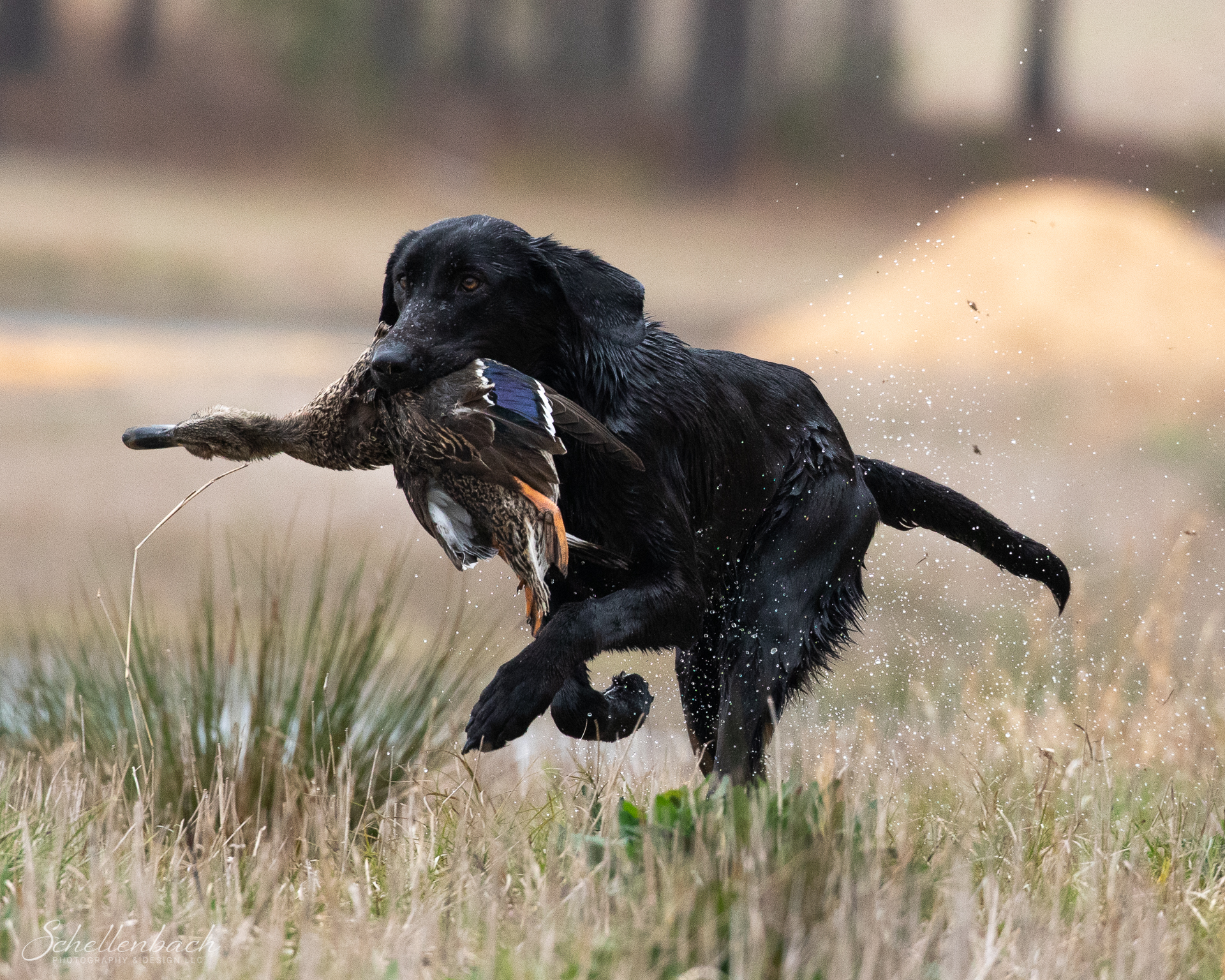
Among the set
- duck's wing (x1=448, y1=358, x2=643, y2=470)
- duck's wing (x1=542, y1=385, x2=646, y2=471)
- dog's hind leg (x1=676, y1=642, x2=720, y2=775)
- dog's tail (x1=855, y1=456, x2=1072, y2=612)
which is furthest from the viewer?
dog's tail (x1=855, y1=456, x2=1072, y2=612)

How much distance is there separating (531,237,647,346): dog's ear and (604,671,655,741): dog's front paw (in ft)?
3.15

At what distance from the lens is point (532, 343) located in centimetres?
351

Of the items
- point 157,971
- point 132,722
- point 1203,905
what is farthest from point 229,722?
point 1203,905

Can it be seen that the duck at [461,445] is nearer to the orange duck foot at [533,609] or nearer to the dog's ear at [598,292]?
the orange duck foot at [533,609]

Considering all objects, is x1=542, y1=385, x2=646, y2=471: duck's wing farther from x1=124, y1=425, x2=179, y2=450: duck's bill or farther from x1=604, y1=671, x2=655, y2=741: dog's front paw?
x1=124, y1=425, x2=179, y2=450: duck's bill

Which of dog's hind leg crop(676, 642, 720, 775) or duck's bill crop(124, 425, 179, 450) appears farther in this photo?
dog's hind leg crop(676, 642, 720, 775)

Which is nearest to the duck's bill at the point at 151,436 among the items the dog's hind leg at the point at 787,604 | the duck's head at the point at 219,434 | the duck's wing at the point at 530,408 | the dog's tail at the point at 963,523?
the duck's head at the point at 219,434

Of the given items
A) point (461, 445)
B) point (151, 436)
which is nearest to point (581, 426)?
point (461, 445)

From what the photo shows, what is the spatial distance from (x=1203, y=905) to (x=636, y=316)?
209 cm

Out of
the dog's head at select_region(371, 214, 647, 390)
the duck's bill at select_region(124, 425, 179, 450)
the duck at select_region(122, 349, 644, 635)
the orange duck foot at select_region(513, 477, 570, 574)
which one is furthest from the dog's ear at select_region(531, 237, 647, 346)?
the duck's bill at select_region(124, 425, 179, 450)

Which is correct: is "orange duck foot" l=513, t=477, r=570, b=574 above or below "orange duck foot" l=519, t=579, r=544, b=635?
above

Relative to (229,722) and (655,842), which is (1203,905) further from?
(229,722)

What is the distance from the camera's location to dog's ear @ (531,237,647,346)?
3.46m

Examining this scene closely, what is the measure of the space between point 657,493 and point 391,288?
3.09 ft
